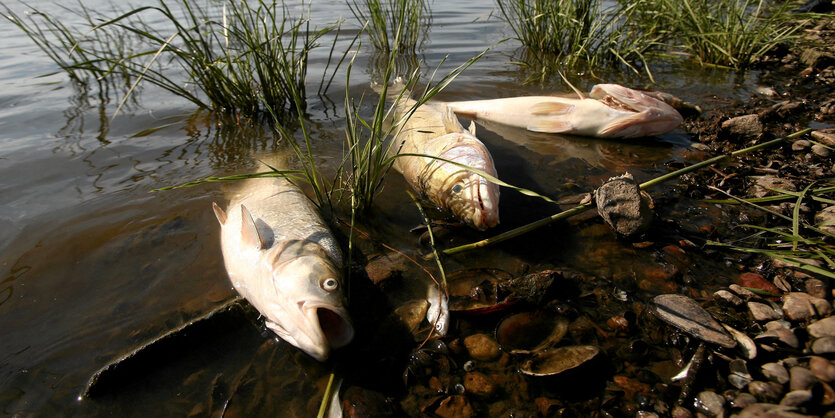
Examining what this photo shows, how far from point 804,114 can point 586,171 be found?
141 inches

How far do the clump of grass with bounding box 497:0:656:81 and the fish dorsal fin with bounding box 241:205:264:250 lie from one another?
6022 millimetres

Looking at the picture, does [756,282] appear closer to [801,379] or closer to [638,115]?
[801,379]

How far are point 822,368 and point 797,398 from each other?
0.31m

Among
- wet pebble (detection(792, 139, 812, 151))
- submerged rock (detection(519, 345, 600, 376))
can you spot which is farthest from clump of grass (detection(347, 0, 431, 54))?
submerged rock (detection(519, 345, 600, 376))

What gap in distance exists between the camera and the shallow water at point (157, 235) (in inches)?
96.3

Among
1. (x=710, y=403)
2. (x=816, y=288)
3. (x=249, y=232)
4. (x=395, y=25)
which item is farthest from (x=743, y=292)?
(x=395, y=25)

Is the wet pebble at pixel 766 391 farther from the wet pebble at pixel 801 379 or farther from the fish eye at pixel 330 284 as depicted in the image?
the fish eye at pixel 330 284

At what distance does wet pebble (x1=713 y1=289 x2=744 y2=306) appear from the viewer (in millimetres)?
2746

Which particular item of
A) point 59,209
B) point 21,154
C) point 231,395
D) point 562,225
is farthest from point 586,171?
point 21,154

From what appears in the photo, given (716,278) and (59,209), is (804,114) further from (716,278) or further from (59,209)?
(59,209)

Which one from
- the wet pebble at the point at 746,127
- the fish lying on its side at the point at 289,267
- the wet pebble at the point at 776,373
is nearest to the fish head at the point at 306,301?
the fish lying on its side at the point at 289,267

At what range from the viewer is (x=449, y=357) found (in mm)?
2549

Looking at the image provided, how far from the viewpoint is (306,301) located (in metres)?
2.47

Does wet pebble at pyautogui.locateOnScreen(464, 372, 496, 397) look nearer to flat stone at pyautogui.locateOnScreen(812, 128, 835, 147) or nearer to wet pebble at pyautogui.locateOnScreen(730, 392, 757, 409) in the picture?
wet pebble at pyautogui.locateOnScreen(730, 392, 757, 409)
